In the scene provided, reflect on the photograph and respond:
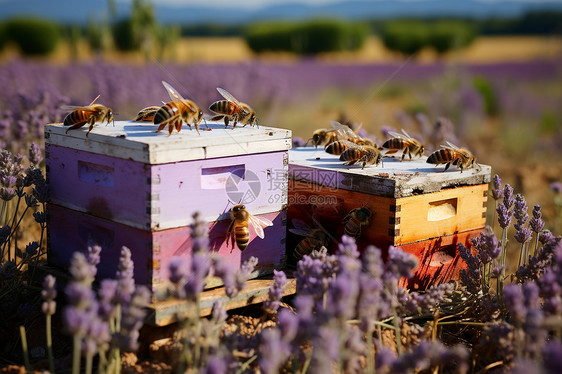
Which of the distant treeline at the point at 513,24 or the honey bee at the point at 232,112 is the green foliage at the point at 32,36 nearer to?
the distant treeline at the point at 513,24

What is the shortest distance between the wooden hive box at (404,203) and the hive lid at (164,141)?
0.50 metres

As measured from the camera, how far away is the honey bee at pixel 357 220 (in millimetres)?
3412

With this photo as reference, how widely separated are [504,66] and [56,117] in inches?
865

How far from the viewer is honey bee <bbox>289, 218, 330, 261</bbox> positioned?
11.8 feet

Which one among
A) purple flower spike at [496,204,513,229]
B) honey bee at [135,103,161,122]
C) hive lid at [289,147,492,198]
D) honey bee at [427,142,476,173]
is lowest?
purple flower spike at [496,204,513,229]

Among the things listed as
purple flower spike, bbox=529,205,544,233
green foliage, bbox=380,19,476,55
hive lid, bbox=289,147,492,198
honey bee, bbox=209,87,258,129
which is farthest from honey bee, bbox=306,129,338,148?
green foliage, bbox=380,19,476,55

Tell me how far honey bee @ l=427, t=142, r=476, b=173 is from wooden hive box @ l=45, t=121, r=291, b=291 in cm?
99

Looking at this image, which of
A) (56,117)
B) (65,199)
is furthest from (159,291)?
(56,117)

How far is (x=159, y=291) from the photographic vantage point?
117 inches

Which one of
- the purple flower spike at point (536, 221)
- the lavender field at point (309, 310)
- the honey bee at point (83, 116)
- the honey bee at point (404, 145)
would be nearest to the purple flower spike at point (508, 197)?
the lavender field at point (309, 310)

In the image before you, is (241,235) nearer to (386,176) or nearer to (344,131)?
(386,176)

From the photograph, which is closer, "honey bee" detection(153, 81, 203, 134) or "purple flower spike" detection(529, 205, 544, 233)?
"honey bee" detection(153, 81, 203, 134)

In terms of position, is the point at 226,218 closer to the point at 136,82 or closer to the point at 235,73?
the point at 136,82

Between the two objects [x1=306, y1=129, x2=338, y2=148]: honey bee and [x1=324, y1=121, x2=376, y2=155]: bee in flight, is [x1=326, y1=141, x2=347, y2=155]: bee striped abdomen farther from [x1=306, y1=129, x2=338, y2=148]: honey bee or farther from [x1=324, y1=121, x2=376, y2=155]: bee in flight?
[x1=306, y1=129, x2=338, y2=148]: honey bee
